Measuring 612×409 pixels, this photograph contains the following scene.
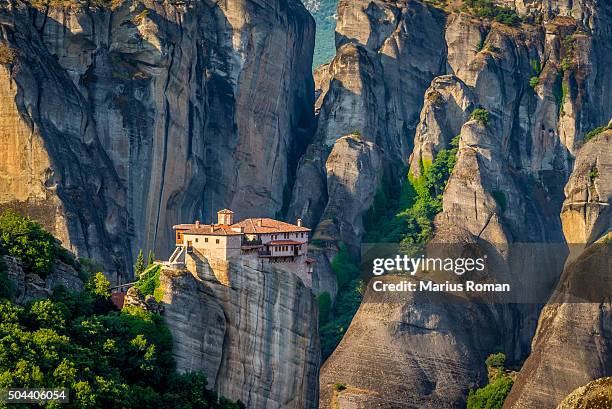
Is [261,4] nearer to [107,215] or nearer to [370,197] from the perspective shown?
[370,197]

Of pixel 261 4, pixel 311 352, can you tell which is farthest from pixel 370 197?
pixel 311 352

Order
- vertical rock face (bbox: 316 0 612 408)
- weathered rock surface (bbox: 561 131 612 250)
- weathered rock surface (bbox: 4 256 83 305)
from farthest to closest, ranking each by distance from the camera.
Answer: weathered rock surface (bbox: 561 131 612 250)
vertical rock face (bbox: 316 0 612 408)
weathered rock surface (bbox: 4 256 83 305)

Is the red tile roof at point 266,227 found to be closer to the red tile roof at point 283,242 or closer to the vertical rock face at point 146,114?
the red tile roof at point 283,242

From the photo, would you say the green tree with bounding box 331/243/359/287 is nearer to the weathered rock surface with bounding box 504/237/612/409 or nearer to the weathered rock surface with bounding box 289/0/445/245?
the weathered rock surface with bounding box 289/0/445/245

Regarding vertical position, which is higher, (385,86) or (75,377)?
(385,86)

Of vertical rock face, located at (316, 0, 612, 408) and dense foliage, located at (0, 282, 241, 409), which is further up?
vertical rock face, located at (316, 0, 612, 408)

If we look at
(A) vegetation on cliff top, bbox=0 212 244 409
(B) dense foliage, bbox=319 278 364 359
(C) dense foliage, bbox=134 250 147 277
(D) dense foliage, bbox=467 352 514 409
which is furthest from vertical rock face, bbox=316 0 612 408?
(A) vegetation on cliff top, bbox=0 212 244 409

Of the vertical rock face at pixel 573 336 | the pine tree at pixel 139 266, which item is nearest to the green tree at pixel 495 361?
the vertical rock face at pixel 573 336

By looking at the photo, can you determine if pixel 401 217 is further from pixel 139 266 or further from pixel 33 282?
pixel 33 282
